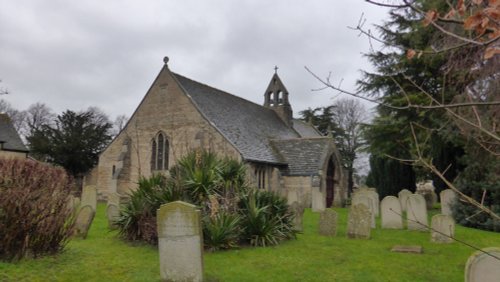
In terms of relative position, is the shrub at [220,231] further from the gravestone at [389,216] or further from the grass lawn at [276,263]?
the gravestone at [389,216]

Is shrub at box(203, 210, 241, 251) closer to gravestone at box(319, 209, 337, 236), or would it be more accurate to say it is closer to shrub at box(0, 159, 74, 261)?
shrub at box(0, 159, 74, 261)

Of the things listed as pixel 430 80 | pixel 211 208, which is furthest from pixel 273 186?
pixel 211 208

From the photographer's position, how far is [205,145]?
79.5 feet

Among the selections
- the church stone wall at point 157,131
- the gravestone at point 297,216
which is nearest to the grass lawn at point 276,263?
the gravestone at point 297,216

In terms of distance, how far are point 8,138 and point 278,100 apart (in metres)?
23.5

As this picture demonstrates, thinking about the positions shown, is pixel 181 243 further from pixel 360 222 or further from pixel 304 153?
pixel 304 153

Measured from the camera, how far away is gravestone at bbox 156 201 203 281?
7016 millimetres

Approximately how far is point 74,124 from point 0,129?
5936mm

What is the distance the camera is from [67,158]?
33500 mm

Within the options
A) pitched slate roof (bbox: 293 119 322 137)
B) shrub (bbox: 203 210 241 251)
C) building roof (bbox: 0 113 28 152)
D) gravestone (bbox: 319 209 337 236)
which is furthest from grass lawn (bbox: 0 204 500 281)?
pitched slate roof (bbox: 293 119 322 137)

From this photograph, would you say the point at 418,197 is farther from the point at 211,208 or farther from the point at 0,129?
the point at 0,129

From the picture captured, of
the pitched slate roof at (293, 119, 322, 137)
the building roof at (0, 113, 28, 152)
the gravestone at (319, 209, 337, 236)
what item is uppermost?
the pitched slate roof at (293, 119, 322, 137)

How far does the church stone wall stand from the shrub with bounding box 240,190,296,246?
498 inches

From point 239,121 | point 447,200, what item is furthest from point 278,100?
point 447,200
